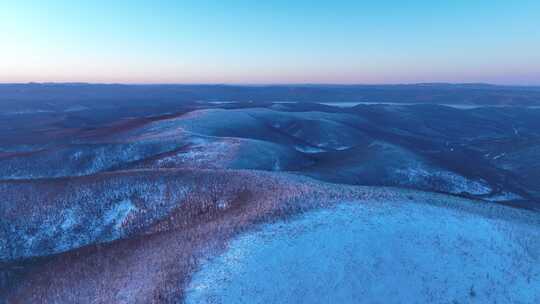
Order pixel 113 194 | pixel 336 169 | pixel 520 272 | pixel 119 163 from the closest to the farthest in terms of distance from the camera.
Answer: pixel 520 272 < pixel 113 194 < pixel 336 169 < pixel 119 163

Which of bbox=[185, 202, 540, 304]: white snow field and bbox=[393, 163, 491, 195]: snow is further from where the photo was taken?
bbox=[393, 163, 491, 195]: snow

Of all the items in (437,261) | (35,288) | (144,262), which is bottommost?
(35,288)

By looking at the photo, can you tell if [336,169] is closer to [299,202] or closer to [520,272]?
[299,202]

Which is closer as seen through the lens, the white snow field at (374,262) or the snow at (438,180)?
the white snow field at (374,262)

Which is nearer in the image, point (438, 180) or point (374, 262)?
point (374, 262)

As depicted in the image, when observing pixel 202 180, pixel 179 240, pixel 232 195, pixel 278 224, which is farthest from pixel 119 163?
pixel 278 224

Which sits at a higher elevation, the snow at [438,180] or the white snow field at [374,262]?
the white snow field at [374,262]

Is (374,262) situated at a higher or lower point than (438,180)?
higher

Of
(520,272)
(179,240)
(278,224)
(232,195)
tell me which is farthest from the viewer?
(232,195)
